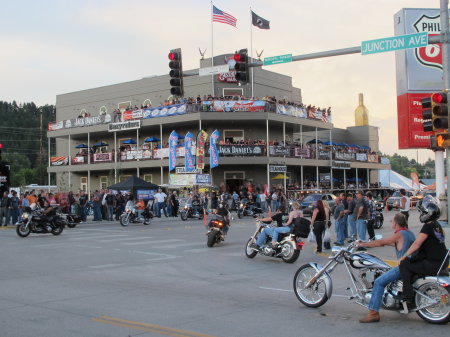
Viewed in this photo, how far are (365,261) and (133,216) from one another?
2090 cm

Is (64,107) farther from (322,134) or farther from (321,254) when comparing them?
(321,254)

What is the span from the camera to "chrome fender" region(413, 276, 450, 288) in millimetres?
6846

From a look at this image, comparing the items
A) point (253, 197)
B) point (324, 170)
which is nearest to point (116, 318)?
point (253, 197)

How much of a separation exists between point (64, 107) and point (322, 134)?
2934cm

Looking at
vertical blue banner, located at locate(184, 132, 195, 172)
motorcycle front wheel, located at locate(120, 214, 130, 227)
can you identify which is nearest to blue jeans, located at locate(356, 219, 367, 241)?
motorcycle front wheel, located at locate(120, 214, 130, 227)

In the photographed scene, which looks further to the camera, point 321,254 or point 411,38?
point 321,254

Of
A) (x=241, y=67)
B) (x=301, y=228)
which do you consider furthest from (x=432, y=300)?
(x=241, y=67)

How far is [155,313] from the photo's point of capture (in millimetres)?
7809

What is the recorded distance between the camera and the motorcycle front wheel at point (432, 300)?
687 centimetres

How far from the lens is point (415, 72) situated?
2012 centimetres

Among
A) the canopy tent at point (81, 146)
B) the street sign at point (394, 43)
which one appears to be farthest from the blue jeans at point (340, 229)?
the canopy tent at point (81, 146)

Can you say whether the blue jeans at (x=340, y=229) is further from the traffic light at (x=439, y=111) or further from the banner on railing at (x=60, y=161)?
the banner on railing at (x=60, y=161)

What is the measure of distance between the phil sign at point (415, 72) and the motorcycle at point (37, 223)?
14.2 meters

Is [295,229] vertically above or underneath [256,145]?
underneath
